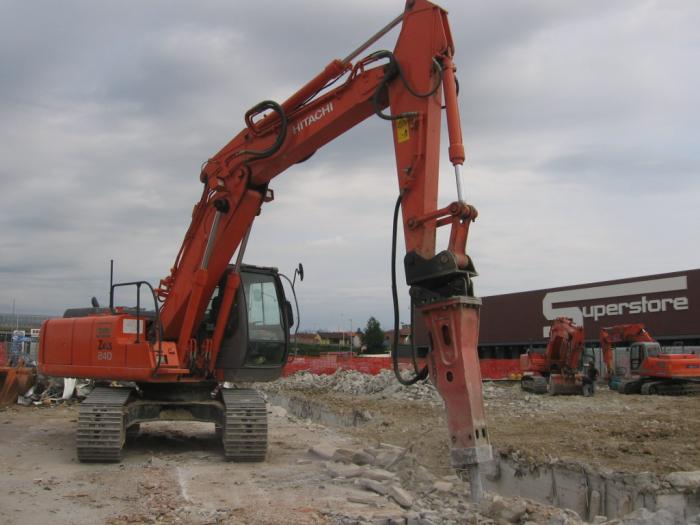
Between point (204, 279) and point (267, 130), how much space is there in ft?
7.01

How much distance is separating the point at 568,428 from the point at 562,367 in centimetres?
862

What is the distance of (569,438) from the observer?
11094 mm

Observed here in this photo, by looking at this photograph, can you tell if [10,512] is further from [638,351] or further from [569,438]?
[638,351]

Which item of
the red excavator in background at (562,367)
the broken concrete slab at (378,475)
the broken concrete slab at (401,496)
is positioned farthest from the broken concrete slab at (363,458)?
the red excavator in background at (562,367)

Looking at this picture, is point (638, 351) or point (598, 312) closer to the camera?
point (638, 351)

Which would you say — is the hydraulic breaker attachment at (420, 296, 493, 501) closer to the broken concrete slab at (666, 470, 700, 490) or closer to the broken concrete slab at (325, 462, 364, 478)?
the broken concrete slab at (325, 462, 364, 478)

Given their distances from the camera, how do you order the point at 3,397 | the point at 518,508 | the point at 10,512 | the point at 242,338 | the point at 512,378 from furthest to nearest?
the point at 512,378, the point at 3,397, the point at 242,338, the point at 10,512, the point at 518,508

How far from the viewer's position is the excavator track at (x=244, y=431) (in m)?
9.26

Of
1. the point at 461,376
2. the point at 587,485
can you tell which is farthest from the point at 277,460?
the point at 461,376

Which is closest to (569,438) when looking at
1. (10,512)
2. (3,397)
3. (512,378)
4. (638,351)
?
(10,512)

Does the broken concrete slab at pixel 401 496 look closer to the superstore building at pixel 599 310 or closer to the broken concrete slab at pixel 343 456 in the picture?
the broken concrete slab at pixel 343 456

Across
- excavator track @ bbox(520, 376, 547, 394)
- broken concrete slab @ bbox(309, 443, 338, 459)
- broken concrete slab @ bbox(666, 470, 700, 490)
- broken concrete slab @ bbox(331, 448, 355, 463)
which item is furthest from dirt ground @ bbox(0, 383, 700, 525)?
excavator track @ bbox(520, 376, 547, 394)

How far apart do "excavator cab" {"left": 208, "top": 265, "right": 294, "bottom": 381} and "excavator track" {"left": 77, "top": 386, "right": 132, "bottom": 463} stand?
58.3 inches

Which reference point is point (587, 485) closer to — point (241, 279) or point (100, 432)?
point (241, 279)
